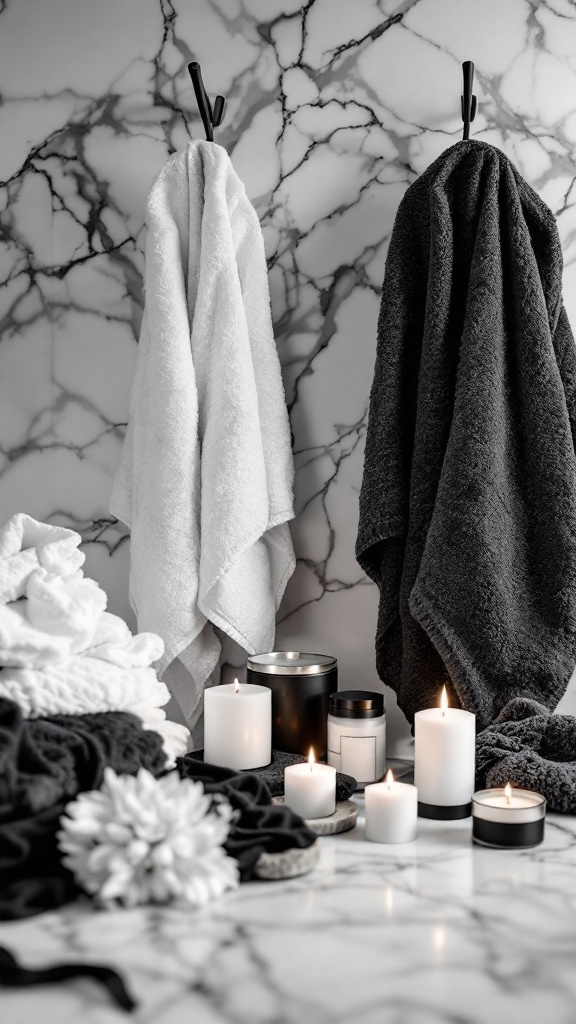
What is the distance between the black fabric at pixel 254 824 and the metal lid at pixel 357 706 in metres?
0.21

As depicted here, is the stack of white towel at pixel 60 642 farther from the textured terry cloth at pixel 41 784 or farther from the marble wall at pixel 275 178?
the marble wall at pixel 275 178

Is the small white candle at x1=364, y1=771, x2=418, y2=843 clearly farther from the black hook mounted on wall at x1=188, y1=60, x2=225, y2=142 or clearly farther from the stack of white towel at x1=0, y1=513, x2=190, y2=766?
the black hook mounted on wall at x1=188, y1=60, x2=225, y2=142

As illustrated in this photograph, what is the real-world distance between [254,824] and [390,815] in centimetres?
15

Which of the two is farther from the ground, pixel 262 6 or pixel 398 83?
pixel 262 6

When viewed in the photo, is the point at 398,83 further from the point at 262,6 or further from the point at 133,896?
the point at 133,896

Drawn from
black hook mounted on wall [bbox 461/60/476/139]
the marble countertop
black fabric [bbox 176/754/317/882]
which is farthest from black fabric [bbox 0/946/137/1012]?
black hook mounted on wall [bbox 461/60/476/139]

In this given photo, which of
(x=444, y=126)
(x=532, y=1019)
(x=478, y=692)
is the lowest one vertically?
(x=532, y=1019)

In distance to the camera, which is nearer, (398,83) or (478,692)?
(478,692)

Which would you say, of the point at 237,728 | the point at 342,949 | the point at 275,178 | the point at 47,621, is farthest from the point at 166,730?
the point at 275,178

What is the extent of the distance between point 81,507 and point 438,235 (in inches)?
27.2

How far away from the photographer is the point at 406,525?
1.17 meters

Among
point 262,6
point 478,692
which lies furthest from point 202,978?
point 262,6

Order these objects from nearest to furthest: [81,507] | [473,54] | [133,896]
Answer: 1. [133,896]
2. [473,54]
3. [81,507]

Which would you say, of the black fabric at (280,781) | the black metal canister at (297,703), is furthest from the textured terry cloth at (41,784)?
the black metal canister at (297,703)
